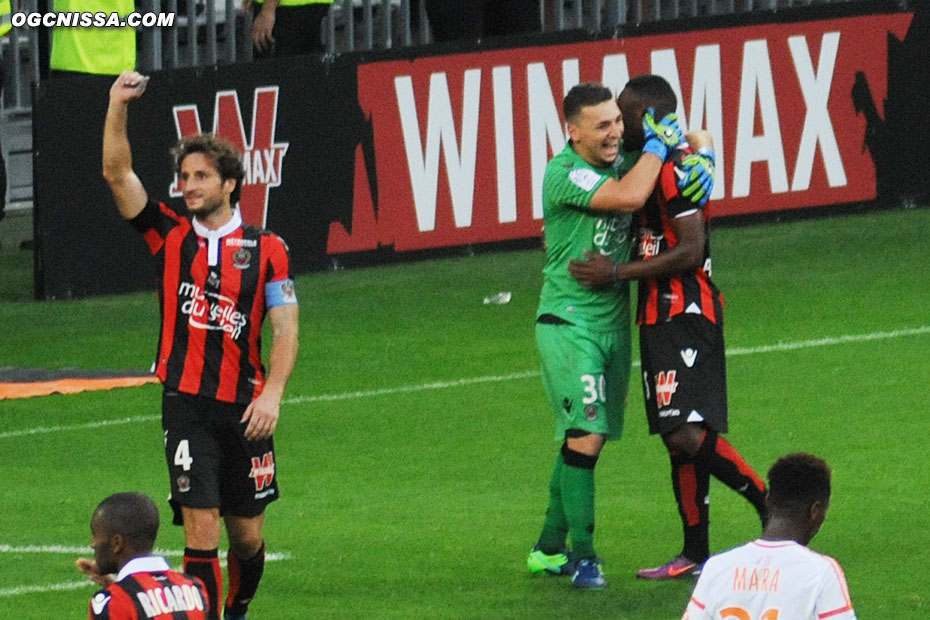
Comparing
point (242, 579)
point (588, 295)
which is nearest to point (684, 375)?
point (588, 295)

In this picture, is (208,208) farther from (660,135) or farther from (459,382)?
(459,382)

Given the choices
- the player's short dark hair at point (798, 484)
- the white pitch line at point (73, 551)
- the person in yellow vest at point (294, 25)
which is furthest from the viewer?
the person in yellow vest at point (294, 25)

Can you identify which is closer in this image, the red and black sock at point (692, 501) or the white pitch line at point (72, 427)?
the red and black sock at point (692, 501)

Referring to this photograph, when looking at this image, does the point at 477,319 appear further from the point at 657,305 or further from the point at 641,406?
the point at 657,305

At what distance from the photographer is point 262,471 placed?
7.80m

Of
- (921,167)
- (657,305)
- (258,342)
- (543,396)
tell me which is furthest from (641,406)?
(921,167)

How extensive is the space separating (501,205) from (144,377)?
489 centimetres

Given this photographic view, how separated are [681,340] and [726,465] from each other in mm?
504

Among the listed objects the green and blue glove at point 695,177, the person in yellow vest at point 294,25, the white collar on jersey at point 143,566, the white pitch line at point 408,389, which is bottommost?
the white pitch line at point 408,389

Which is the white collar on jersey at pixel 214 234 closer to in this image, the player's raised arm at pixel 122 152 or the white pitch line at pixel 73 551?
the player's raised arm at pixel 122 152

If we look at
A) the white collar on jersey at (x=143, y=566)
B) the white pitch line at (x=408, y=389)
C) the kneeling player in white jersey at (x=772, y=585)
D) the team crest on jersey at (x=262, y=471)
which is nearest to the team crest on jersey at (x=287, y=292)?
A: the team crest on jersey at (x=262, y=471)

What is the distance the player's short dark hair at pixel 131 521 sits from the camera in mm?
5918

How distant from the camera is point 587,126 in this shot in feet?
28.7
